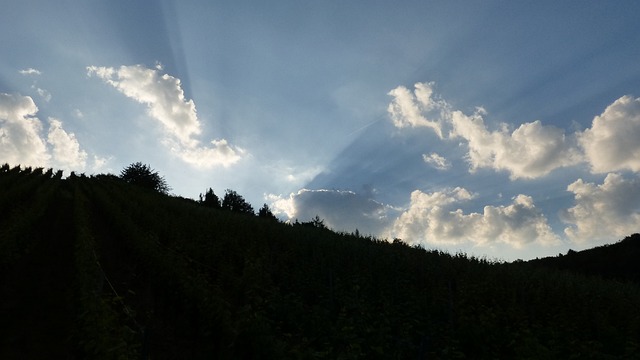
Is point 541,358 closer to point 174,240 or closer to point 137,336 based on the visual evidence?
point 137,336

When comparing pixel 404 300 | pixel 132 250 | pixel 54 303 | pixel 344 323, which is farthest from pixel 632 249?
pixel 54 303

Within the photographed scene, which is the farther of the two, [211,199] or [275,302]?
[211,199]

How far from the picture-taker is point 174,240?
21.1 m

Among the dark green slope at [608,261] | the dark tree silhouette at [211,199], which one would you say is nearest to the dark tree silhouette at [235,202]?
the dark tree silhouette at [211,199]

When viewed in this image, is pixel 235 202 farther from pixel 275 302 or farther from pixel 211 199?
pixel 275 302

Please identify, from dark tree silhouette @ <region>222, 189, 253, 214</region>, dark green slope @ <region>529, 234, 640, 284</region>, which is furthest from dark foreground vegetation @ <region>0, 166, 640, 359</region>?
dark tree silhouette @ <region>222, 189, 253, 214</region>

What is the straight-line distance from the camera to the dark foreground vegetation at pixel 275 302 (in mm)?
10922

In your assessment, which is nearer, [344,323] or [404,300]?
[344,323]

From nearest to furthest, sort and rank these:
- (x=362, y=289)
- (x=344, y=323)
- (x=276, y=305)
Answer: (x=344, y=323) < (x=276, y=305) < (x=362, y=289)

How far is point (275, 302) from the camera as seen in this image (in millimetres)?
14398

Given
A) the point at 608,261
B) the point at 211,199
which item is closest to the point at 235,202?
the point at 211,199

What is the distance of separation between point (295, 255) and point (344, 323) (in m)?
7.90

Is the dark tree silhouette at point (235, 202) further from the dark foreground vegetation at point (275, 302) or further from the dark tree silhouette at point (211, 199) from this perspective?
the dark foreground vegetation at point (275, 302)

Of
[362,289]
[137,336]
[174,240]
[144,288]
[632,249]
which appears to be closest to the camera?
[137,336]
